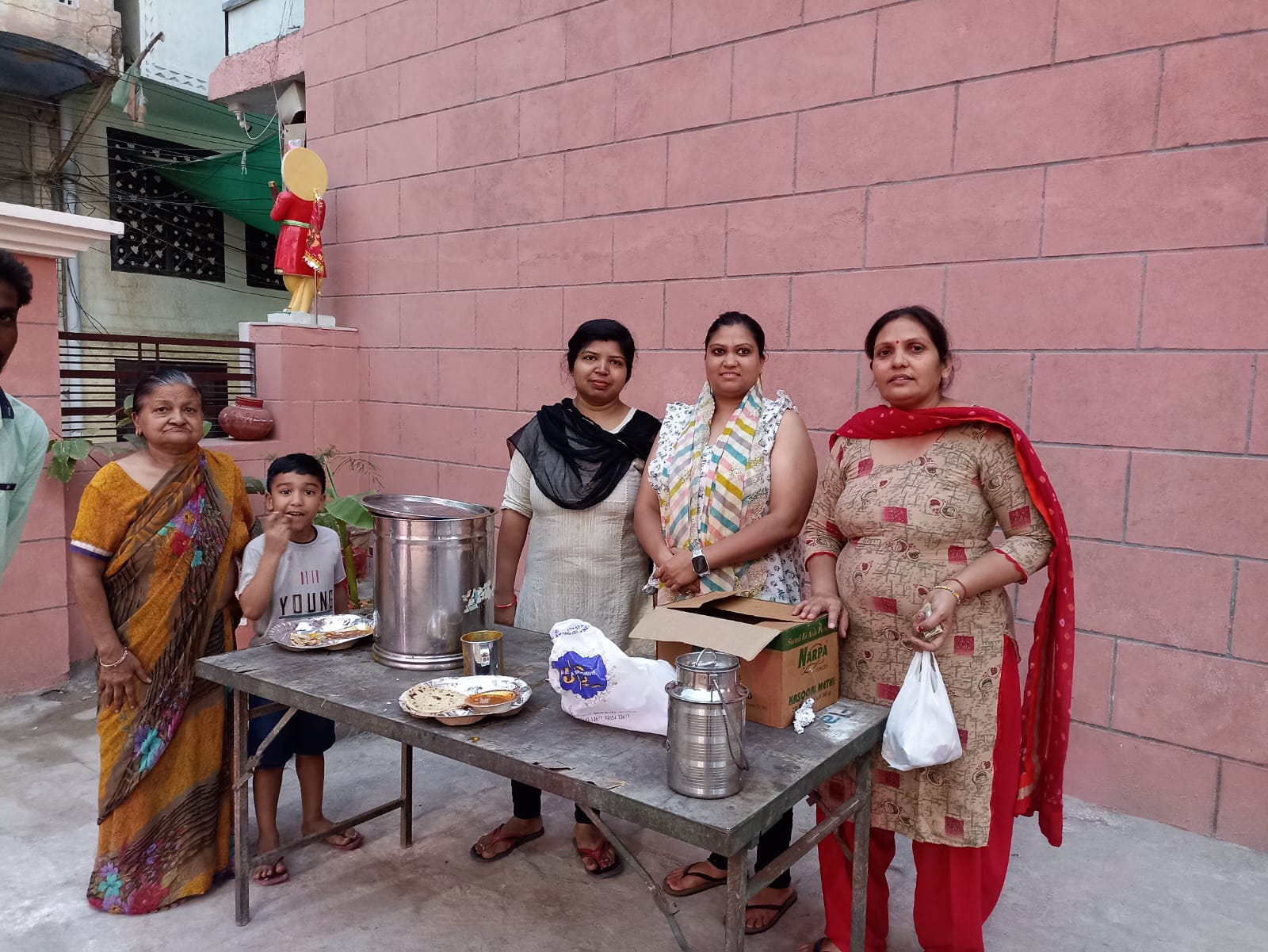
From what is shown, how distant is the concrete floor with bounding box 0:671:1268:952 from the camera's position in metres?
2.33

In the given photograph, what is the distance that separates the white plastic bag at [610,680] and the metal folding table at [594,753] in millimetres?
46

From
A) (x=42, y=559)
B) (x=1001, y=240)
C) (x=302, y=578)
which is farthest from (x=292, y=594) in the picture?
(x=1001, y=240)

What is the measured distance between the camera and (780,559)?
7.70 feet

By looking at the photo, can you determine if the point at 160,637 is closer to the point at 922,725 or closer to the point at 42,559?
the point at 922,725

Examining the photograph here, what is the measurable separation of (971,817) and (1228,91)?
7.82 ft

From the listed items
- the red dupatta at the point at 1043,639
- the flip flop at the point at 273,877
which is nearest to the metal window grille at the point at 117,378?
the flip flop at the point at 273,877

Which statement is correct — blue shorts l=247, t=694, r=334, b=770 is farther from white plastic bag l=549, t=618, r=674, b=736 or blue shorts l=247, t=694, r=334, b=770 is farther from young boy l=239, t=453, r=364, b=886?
white plastic bag l=549, t=618, r=674, b=736

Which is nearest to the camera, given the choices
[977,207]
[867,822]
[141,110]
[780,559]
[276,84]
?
[867,822]

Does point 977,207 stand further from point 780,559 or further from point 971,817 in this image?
point 971,817

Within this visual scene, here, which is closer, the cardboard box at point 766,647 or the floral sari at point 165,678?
the cardboard box at point 766,647

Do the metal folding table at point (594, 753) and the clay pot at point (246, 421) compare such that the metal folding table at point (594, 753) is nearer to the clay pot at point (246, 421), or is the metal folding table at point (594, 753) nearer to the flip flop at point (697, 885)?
the flip flop at point (697, 885)

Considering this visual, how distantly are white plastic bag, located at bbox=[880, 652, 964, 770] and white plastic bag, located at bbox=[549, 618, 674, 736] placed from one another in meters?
0.52

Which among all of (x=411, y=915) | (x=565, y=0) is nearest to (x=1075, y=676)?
(x=411, y=915)

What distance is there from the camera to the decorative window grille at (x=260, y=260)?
10.8m
